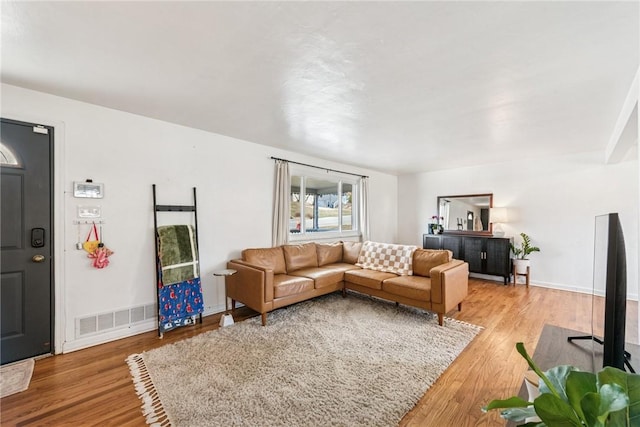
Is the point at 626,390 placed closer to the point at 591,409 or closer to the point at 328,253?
the point at 591,409

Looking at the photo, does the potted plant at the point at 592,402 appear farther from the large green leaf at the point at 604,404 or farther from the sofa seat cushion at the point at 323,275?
the sofa seat cushion at the point at 323,275

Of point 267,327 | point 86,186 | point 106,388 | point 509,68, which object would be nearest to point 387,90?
point 509,68

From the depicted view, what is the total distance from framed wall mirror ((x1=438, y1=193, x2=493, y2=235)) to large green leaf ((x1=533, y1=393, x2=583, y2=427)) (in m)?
5.61

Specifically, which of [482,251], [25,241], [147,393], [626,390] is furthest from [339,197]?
[626,390]

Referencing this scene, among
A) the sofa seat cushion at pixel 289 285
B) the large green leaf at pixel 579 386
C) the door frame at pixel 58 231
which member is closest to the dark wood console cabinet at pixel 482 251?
the sofa seat cushion at pixel 289 285

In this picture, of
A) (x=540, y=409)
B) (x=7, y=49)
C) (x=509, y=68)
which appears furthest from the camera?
(x=509, y=68)

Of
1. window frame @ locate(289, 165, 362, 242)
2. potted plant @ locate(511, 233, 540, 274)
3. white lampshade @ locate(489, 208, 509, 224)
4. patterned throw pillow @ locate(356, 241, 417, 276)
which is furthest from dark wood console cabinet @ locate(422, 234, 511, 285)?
patterned throw pillow @ locate(356, 241, 417, 276)

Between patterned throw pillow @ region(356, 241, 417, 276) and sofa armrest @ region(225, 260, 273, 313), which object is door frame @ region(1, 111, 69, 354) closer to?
sofa armrest @ region(225, 260, 273, 313)

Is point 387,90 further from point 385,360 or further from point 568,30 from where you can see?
point 385,360

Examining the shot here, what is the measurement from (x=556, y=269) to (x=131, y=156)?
6689 millimetres

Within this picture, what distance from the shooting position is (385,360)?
2.36m

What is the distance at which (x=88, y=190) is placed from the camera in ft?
8.76

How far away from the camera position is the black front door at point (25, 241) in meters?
2.29

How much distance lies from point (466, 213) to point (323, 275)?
3764 millimetres
